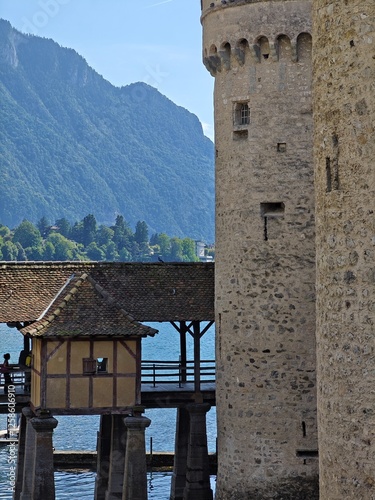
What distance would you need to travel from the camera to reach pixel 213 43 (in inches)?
1264

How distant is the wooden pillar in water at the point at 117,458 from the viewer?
33625mm

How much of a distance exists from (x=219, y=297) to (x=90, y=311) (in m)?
3.10

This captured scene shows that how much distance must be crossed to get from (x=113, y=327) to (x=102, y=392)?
1530 mm

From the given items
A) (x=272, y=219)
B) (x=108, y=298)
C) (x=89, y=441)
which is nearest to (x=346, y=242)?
(x=272, y=219)

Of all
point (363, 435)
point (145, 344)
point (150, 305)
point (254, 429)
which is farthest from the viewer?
point (145, 344)

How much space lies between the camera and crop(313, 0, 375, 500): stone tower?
46.5ft

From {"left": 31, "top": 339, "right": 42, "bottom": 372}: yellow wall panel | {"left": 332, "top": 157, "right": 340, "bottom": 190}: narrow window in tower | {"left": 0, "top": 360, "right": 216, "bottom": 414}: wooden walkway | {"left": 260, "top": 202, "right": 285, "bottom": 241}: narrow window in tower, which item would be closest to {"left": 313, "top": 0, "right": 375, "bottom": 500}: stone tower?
{"left": 332, "top": 157, "right": 340, "bottom": 190}: narrow window in tower

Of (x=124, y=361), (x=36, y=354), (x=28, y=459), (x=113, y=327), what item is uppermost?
(x=113, y=327)

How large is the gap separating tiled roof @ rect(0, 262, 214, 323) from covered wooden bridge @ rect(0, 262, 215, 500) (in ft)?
0.08

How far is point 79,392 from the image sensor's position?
104 feet

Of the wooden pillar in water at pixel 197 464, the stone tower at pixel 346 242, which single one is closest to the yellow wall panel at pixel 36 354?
the wooden pillar in water at pixel 197 464

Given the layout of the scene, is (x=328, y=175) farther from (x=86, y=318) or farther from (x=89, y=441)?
(x=89, y=441)

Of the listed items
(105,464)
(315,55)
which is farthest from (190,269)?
(315,55)

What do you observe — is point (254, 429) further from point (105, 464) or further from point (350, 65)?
point (350, 65)
